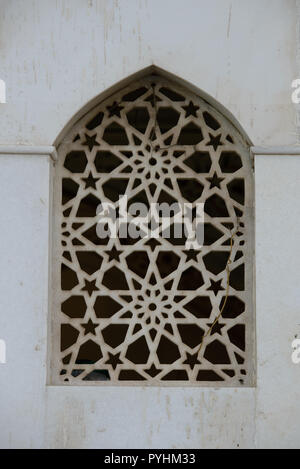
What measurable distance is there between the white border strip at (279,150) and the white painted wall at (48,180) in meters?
0.03

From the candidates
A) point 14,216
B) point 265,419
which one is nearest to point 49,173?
point 14,216

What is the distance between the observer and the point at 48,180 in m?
5.01

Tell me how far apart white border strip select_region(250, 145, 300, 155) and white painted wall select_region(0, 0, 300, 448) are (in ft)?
0.11

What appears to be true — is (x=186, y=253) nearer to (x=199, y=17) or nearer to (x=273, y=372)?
(x=273, y=372)

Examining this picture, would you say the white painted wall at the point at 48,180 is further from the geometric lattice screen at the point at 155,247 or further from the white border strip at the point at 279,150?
the geometric lattice screen at the point at 155,247

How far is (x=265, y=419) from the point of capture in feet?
15.9

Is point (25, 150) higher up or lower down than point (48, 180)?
higher up

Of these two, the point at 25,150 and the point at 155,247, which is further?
the point at 155,247

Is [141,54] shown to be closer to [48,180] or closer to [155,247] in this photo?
[48,180]

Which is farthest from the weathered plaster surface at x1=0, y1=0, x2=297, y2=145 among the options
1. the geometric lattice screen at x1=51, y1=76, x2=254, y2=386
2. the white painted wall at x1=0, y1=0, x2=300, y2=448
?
the geometric lattice screen at x1=51, y1=76, x2=254, y2=386

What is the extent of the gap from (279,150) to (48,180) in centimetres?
Result: 147

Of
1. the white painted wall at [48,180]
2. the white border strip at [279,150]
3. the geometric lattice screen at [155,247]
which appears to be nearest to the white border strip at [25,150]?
the white painted wall at [48,180]

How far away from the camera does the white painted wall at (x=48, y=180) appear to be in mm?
4879

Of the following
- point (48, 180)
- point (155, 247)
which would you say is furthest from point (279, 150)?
point (48, 180)
